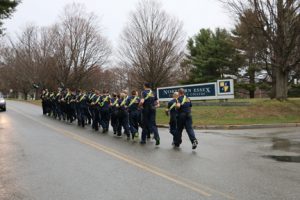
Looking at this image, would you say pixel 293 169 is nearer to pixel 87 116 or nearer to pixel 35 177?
pixel 35 177

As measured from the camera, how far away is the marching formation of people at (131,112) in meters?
12.8

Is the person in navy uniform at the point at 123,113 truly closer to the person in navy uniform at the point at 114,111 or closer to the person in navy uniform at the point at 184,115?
the person in navy uniform at the point at 114,111

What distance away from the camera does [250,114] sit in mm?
24422

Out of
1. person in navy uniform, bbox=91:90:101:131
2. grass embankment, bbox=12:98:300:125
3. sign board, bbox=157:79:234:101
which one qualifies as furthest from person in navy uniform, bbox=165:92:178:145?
sign board, bbox=157:79:234:101

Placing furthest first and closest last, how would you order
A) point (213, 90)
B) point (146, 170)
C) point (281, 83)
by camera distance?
point (281, 83) → point (213, 90) → point (146, 170)

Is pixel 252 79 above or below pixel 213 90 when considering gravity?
above

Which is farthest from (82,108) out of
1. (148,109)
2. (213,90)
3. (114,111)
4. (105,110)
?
(213,90)

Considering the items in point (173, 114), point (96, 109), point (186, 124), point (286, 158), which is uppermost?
point (96, 109)

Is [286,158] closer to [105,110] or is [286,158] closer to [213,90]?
[105,110]

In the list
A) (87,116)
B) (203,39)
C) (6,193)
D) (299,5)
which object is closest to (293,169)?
(6,193)

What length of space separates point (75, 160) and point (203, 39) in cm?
4741

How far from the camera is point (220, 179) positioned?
8172mm

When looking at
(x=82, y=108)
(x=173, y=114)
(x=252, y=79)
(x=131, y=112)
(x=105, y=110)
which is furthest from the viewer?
(x=252, y=79)

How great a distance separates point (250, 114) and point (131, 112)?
10711mm
